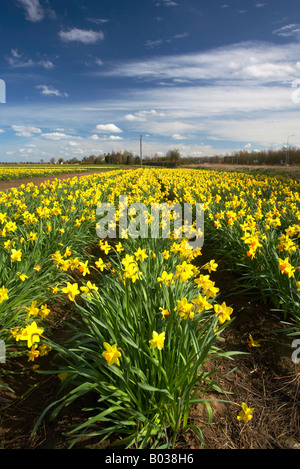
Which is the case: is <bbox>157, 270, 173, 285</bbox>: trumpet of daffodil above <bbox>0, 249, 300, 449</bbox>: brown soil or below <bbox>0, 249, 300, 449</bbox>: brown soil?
above

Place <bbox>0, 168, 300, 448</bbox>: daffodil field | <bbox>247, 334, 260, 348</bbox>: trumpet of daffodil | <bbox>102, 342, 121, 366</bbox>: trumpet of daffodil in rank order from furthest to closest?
<bbox>247, 334, 260, 348</bbox>: trumpet of daffodil → <bbox>0, 168, 300, 448</bbox>: daffodil field → <bbox>102, 342, 121, 366</bbox>: trumpet of daffodil

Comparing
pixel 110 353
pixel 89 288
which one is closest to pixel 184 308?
pixel 110 353

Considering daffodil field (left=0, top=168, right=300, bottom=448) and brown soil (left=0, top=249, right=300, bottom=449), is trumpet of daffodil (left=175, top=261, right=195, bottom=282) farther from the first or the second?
brown soil (left=0, top=249, right=300, bottom=449)

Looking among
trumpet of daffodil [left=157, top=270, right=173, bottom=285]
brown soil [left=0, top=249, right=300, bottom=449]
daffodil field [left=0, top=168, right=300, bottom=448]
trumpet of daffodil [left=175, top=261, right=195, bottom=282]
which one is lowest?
brown soil [left=0, top=249, right=300, bottom=449]

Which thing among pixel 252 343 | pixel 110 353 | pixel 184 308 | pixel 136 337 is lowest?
pixel 252 343

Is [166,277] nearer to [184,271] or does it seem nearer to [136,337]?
[184,271]

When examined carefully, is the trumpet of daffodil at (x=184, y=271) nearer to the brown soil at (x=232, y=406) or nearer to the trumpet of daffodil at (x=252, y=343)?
the brown soil at (x=232, y=406)

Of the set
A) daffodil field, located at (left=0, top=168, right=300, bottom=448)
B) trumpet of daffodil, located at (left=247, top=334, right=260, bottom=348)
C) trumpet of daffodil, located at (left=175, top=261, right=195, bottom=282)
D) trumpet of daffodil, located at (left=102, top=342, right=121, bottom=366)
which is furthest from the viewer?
trumpet of daffodil, located at (left=247, top=334, right=260, bottom=348)

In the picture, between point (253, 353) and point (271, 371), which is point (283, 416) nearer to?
point (271, 371)

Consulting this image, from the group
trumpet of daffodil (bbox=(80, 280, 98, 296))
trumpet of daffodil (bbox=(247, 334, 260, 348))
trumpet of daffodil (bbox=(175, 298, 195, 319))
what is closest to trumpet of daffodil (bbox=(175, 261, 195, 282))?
trumpet of daffodil (bbox=(175, 298, 195, 319))

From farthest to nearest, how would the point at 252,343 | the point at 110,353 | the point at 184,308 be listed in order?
the point at 252,343 < the point at 184,308 < the point at 110,353
